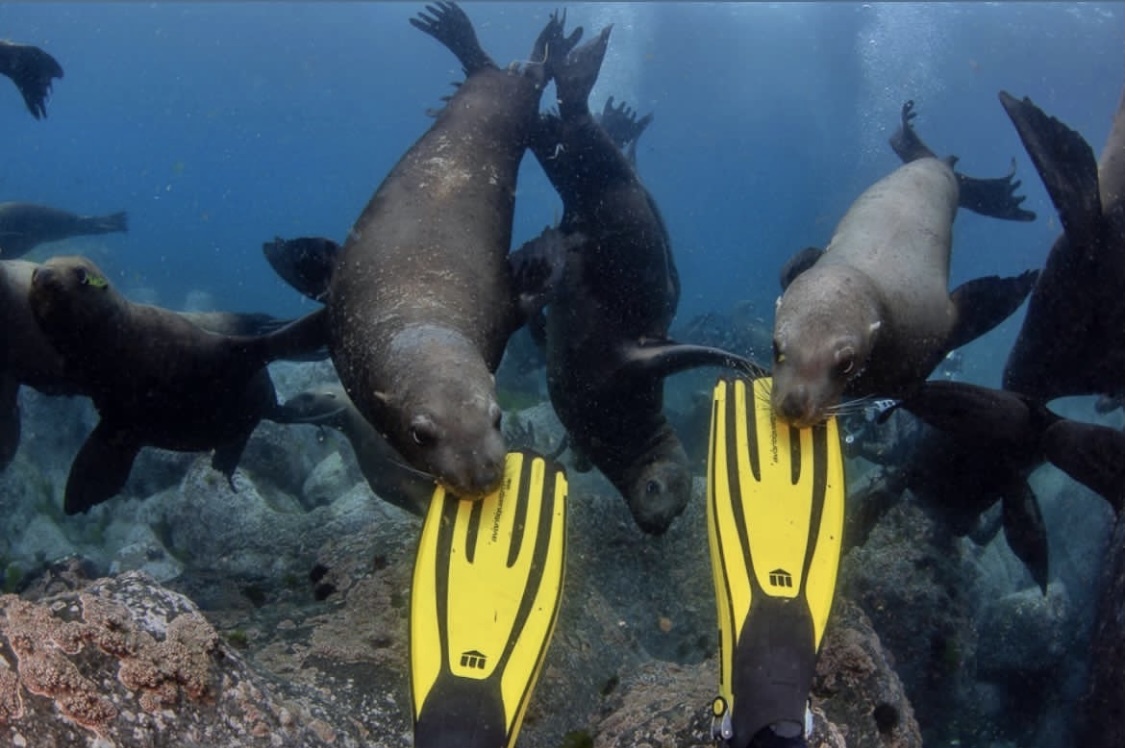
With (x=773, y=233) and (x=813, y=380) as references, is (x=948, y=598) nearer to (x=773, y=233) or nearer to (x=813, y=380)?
(x=813, y=380)

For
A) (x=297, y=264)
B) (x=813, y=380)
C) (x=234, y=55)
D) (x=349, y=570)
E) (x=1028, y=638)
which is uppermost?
(x=234, y=55)

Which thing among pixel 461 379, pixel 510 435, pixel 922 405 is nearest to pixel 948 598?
pixel 922 405

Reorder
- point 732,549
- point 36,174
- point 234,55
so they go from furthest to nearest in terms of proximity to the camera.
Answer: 1. point 36,174
2. point 234,55
3. point 732,549

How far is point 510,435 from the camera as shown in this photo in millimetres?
8914

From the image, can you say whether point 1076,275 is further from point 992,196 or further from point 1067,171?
point 992,196

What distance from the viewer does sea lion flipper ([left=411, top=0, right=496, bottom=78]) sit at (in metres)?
6.71

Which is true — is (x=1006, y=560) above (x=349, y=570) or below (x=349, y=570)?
above

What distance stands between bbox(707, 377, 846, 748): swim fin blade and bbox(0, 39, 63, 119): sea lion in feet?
23.9

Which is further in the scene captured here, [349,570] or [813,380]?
[349,570]

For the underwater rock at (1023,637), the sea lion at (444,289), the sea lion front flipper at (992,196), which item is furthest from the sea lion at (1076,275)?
the sea lion at (444,289)

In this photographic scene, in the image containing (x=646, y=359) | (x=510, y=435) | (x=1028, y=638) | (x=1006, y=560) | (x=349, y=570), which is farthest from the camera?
(x=1006, y=560)

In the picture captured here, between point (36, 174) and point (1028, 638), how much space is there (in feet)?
462

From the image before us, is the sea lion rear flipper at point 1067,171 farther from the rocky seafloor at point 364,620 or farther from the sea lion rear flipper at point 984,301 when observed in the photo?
the rocky seafloor at point 364,620

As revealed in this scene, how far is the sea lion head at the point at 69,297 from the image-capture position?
4469 mm
